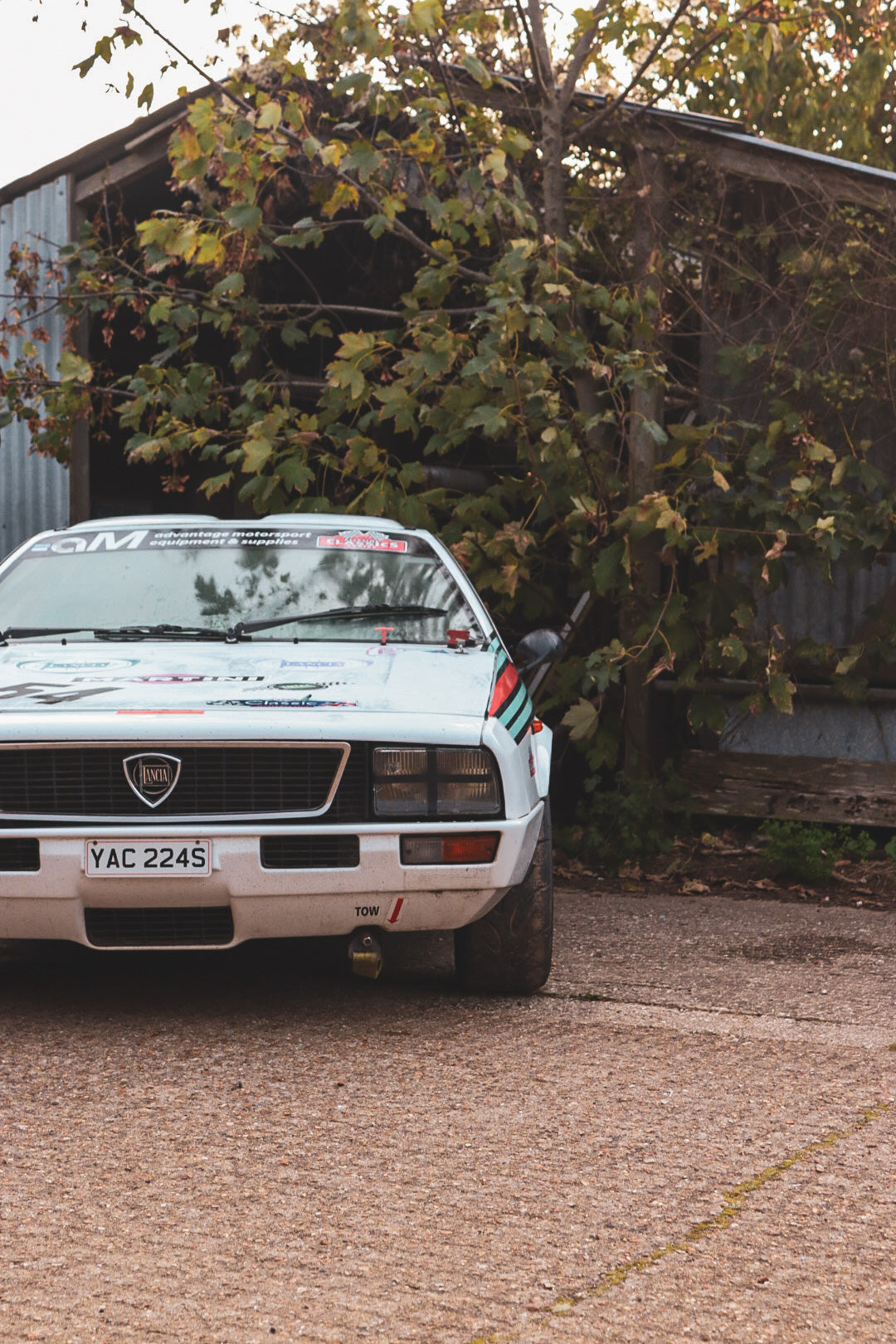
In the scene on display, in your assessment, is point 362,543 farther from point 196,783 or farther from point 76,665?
point 196,783

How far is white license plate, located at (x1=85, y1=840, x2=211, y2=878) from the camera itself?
4.12 metres

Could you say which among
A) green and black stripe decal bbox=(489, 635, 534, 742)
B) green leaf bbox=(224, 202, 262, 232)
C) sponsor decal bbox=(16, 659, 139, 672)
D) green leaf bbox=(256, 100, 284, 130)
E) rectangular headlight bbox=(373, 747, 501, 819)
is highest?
green leaf bbox=(256, 100, 284, 130)

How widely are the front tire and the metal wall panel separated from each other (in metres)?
5.91

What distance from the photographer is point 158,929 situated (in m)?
4.25

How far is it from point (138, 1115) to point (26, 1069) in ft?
1.74

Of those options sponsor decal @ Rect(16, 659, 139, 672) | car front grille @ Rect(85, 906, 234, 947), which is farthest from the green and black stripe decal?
sponsor decal @ Rect(16, 659, 139, 672)

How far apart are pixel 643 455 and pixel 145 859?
473 cm

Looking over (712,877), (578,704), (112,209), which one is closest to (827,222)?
(578,704)

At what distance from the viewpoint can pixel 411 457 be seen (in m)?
14.1

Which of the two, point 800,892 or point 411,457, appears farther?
point 411,457

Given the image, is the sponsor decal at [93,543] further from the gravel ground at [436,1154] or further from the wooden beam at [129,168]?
the wooden beam at [129,168]

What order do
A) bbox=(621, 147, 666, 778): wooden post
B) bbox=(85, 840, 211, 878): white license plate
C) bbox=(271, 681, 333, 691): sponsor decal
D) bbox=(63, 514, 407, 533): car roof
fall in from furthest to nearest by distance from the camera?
bbox=(621, 147, 666, 778): wooden post, bbox=(63, 514, 407, 533): car roof, bbox=(271, 681, 333, 691): sponsor decal, bbox=(85, 840, 211, 878): white license plate

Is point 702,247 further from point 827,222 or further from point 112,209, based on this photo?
point 112,209

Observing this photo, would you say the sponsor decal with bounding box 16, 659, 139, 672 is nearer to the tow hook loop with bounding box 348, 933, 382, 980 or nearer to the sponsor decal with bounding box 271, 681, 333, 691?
the sponsor decal with bounding box 271, 681, 333, 691
